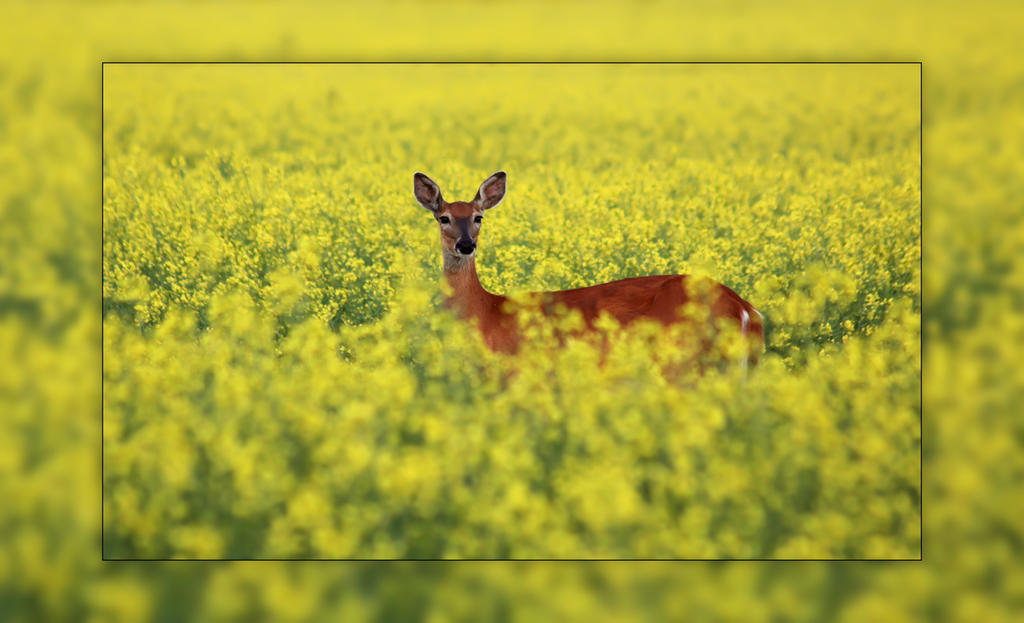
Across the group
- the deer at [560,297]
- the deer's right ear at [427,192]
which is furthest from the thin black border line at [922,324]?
the deer's right ear at [427,192]

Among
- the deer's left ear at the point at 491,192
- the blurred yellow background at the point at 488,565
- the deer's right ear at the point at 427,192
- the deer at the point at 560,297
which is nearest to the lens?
the blurred yellow background at the point at 488,565

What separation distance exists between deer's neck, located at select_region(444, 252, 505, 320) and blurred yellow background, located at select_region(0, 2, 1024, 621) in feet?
3.85

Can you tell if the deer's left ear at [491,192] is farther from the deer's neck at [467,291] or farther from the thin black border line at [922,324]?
the thin black border line at [922,324]

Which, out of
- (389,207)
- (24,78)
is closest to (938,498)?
(389,207)

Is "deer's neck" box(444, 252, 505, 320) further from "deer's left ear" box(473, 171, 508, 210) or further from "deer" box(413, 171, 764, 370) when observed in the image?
"deer's left ear" box(473, 171, 508, 210)

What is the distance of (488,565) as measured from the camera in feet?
14.2

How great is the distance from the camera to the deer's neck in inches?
232

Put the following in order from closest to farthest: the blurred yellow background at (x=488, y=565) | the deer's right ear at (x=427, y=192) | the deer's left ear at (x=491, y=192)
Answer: the blurred yellow background at (x=488, y=565) < the deer's left ear at (x=491, y=192) < the deer's right ear at (x=427, y=192)

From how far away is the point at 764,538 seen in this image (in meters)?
4.49

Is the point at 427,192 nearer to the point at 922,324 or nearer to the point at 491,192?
the point at 491,192

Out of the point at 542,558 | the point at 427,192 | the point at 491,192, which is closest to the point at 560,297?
the point at 491,192

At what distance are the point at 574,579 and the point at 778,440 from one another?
1159mm

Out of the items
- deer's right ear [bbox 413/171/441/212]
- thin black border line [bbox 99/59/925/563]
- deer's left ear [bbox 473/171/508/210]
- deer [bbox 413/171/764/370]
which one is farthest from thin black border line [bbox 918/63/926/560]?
deer's right ear [bbox 413/171/441/212]

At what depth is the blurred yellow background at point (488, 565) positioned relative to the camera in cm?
412
